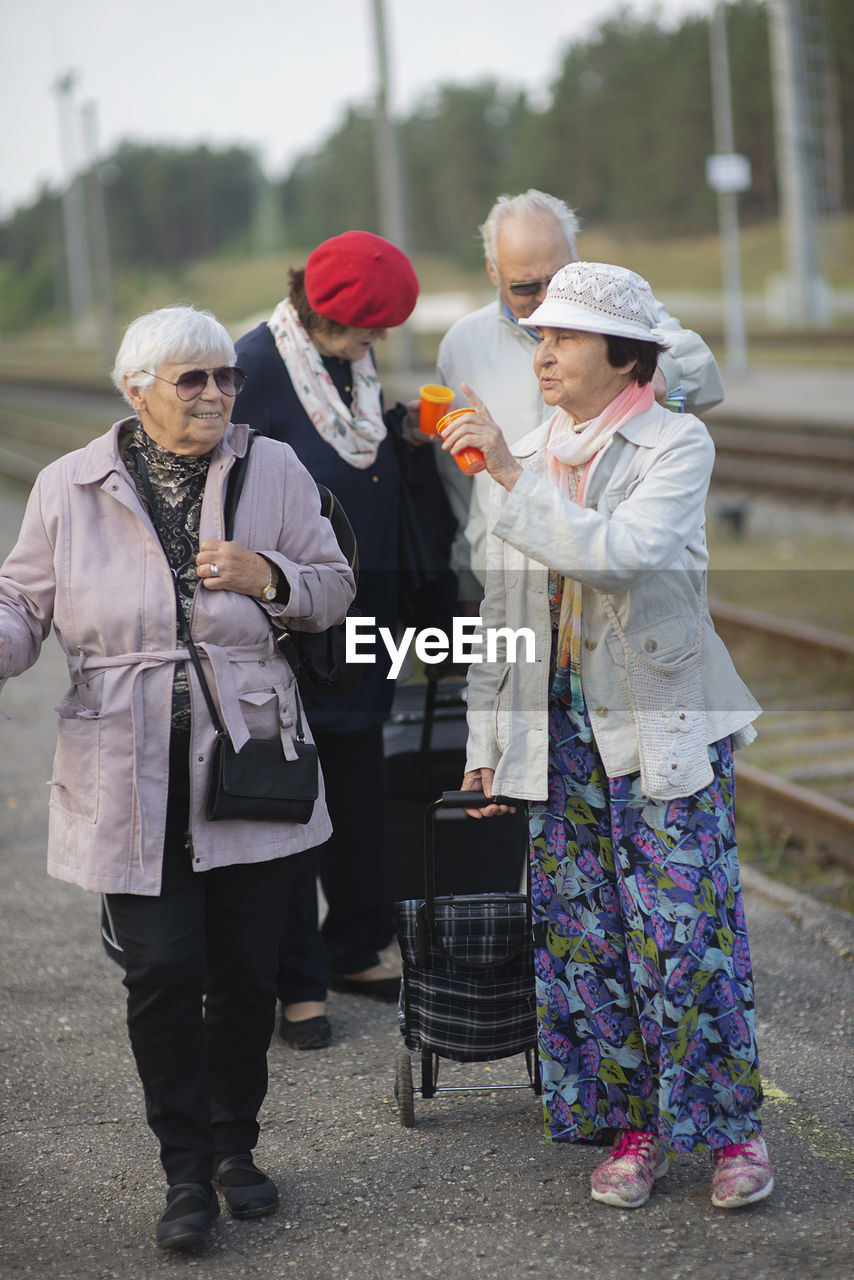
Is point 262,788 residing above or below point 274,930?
above

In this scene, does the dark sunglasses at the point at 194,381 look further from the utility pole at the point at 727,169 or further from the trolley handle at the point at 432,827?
the utility pole at the point at 727,169

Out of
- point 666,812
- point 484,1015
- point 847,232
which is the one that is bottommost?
point 484,1015

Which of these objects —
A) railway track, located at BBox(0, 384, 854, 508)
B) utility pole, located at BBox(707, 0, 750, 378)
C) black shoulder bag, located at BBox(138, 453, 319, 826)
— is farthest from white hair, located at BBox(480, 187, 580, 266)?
utility pole, located at BBox(707, 0, 750, 378)

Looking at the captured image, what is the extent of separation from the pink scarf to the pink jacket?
1.89 feet

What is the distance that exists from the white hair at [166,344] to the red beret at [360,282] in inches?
32.0

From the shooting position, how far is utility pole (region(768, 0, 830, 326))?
24.8m

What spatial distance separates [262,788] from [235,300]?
76123mm

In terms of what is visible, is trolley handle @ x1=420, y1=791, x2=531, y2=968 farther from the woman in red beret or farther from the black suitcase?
the black suitcase

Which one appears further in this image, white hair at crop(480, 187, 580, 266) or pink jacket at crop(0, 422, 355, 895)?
white hair at crop(480, 187, 580, 266)

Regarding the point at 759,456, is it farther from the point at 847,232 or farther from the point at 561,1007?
the point at 847,232

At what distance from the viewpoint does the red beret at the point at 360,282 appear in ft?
12.6

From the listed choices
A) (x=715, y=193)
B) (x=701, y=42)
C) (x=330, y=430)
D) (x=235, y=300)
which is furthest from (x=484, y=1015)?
→ (x=235, y=300)

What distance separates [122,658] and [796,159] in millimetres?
26515

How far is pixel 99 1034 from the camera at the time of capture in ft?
14.1
